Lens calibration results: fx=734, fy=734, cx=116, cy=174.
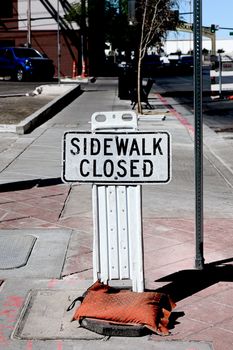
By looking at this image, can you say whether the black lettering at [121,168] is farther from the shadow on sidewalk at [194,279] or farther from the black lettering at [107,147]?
the shadow on sidewalk at [194,279]

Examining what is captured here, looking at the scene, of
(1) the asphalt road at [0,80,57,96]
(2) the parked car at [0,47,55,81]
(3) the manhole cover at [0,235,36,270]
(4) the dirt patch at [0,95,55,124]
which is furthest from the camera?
(2) the parked car at [0,47,55,81]

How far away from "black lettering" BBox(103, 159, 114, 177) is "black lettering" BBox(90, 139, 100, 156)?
0.10 m

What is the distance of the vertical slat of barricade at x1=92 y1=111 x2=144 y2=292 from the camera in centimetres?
523

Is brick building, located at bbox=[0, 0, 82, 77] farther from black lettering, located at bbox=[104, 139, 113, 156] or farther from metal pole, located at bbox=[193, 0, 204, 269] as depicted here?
black lettering, located at bbox=[104, 139, 113, 156]

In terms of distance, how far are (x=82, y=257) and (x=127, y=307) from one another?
67.7 inches

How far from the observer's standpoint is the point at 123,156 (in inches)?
203

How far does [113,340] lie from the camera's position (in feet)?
15.7

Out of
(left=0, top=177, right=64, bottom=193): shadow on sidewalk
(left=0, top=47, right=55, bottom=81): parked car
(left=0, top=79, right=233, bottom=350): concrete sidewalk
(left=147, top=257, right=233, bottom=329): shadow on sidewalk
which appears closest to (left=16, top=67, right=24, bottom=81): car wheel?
(left=0, top=47, right=55, bottom=81): parked car

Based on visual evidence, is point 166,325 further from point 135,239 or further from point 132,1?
point 132,1

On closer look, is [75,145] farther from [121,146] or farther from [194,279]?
[194,279]

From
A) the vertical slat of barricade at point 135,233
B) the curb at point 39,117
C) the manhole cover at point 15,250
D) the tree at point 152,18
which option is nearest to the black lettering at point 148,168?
the vertical slat of barricade at point 135,233

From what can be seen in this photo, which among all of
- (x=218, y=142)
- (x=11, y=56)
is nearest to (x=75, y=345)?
(x=218, y=142)

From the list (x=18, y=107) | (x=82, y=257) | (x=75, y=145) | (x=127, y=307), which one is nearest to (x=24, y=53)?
(x=18, y=107)

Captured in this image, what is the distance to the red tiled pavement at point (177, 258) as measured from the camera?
5.07 meters
